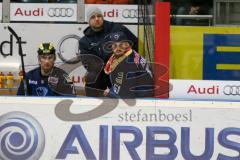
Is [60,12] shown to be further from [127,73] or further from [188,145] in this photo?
[188,145]

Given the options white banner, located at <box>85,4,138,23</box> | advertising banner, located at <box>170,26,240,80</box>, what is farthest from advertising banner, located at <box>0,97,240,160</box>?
white banner, located at <box>85,4,138,23</box>

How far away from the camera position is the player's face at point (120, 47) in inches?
226

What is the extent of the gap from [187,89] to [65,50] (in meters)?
1.97

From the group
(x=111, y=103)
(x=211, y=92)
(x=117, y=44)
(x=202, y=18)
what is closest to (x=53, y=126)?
(x=111, y=103)

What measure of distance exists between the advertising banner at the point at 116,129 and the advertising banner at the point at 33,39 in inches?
62.5

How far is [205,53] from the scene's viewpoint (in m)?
5.73

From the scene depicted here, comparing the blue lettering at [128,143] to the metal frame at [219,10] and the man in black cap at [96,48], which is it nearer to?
the man in black cap at [96,48]

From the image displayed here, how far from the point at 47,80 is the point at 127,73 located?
72 cm

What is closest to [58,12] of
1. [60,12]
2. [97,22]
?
[60,12]

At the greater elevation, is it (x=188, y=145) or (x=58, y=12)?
(x=58, y=12)

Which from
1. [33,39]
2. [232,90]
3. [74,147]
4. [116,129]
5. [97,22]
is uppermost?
[97,22]

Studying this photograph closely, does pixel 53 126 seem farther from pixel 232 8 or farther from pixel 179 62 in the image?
pixel 232 8

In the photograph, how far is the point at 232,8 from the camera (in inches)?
247

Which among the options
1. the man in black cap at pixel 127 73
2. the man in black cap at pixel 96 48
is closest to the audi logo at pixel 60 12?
the man in black cap at pixel 96 48
